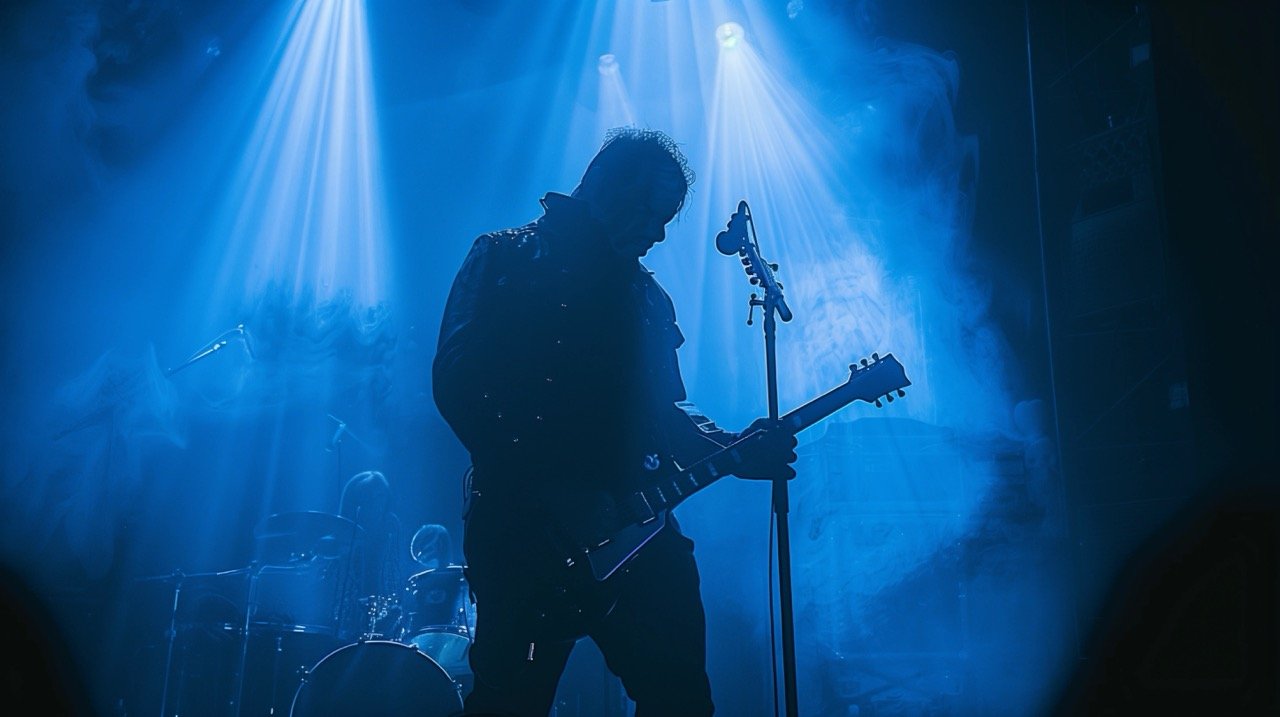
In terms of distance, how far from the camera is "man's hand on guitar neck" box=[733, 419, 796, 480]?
2.60 meters

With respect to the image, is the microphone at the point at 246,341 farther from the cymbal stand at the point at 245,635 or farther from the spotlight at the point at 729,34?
the spotlight at the point at 729,34

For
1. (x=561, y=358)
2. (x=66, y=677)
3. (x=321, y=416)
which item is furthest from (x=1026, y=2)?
(x=66, y=677)

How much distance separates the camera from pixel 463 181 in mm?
6441

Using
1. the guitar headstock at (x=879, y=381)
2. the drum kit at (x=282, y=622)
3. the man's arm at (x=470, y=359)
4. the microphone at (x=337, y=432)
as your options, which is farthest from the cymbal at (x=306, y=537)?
the guitar headstock at (x=879, y=381)

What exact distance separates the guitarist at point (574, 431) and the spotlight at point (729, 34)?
342 cm

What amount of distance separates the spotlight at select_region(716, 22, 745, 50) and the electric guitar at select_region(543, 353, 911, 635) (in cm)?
404

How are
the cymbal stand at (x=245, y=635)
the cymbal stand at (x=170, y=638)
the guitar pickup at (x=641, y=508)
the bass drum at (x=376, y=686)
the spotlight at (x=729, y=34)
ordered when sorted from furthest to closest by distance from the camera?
the spotlight at (x=729, y=34), the cymbal stand at (x=170, y=638), the cymbal stand at (x=245, y=635), the bass drum at (x=376, y=686), the guitar pickup at (x=641, y=508)

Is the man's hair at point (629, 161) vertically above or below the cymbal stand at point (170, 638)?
above

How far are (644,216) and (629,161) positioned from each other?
0.71 feet

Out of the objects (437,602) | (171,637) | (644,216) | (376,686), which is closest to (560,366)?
(644,216)

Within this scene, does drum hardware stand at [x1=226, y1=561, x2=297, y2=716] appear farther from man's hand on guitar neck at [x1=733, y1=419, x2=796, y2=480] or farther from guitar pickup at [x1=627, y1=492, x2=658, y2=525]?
man's hand on guitar neck at [x1=733, y1=419, x2=796, y2=480]

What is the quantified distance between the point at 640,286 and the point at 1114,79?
3.80m

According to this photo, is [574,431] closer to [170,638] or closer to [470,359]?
[470,359]

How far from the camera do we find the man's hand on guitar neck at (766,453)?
2.60 m
